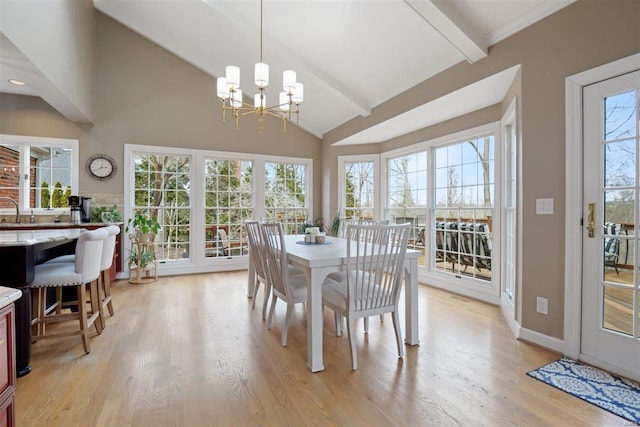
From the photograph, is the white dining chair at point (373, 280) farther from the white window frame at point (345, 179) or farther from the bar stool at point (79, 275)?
the white window frame at point (345, 179)

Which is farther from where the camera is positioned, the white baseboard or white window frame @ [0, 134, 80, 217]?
white window frame @ [0, 134, 80, 217]

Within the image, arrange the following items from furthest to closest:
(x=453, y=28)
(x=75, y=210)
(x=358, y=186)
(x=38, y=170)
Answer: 1. (x=358, y=186)
2. (x=38, y=170)
3. (x=75, y=210)
4. (x=453, y=28)

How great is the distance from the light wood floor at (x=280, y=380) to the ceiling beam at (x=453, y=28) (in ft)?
8.45

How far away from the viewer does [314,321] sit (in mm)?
2133

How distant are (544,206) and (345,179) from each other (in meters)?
3.62

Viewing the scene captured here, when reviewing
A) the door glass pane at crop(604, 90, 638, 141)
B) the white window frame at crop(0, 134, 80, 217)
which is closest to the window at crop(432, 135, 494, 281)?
the door glass pane at crop(604, 90, 638, 141)

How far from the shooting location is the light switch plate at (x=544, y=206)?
7.93ft

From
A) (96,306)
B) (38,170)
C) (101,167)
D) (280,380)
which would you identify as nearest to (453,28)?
(280,380)

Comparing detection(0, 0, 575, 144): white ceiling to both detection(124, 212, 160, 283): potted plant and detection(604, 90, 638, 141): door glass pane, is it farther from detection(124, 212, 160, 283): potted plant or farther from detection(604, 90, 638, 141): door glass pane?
detection(124, 212, 160, 283): potted plant

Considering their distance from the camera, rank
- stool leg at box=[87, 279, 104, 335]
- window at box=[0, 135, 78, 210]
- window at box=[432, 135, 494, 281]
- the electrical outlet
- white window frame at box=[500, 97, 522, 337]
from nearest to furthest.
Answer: the electrical outlet < stool leg at box=[87, 279, 104, 335] < white window frame at box=[500, 97, 522, 337] < window at box=[432, 135, 494, 281] < window at box=[0, 135, 78, 210]

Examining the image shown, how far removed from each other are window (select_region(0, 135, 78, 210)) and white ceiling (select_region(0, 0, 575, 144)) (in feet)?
2.45

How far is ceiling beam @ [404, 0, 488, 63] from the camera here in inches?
104

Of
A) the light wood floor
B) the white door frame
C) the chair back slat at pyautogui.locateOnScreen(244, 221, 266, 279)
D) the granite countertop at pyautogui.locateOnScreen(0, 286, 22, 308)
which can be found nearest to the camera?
the granite countertop at pyautogui.locateOnScreen(0, 286, 22, 308)

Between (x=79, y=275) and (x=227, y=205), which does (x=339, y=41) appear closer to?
(x=227, y=205)
